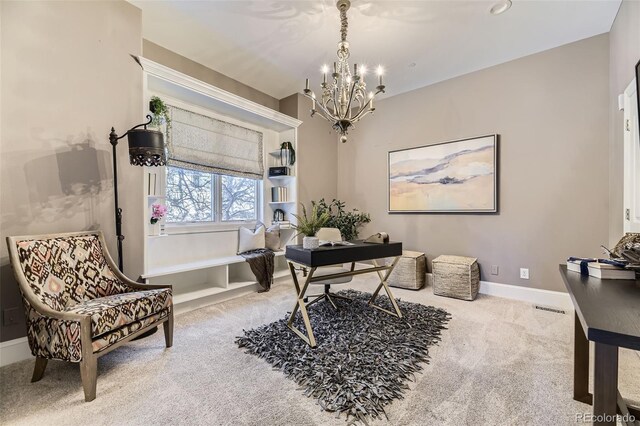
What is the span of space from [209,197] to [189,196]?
292 millimetres

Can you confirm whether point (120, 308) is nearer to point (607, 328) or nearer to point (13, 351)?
point (13, 351)

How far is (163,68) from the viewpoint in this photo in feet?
9.55

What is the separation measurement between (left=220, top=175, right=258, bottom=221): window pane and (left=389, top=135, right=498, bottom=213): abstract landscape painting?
7.55 feet

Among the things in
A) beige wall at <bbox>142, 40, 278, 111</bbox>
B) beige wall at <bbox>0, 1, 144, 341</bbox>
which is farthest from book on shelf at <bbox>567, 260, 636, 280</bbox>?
beige wall at <bbox>142, 40, 278, 111</bbox>

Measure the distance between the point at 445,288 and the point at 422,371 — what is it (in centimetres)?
195

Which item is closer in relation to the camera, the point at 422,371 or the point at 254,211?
the point at 422,371

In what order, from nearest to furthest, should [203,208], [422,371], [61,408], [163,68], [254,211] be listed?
[61,408]
[422,371]
[163,68]
[203,208]
[254,211]

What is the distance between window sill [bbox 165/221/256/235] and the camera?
3.49m

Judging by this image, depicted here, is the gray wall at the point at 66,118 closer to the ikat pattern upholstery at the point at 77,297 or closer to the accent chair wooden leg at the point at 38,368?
the ikat pattern upholstery at the point at 77,297

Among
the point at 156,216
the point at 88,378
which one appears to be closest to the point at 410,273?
the point at 156,216

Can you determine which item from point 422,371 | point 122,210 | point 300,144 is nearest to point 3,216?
point 122,210

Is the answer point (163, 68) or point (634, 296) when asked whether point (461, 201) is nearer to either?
point (634, 296)

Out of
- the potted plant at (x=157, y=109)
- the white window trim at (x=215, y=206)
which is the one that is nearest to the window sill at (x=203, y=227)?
the white window trim at (x=215, y=206)

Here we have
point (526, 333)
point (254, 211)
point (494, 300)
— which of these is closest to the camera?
point (526, 333)
